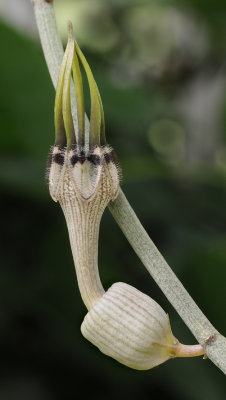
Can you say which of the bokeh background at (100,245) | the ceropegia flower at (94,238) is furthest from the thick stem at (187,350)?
the bokeh background at (100,245)

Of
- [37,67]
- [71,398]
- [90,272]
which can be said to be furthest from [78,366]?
[90,272]

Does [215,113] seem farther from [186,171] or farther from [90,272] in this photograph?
[90,272]

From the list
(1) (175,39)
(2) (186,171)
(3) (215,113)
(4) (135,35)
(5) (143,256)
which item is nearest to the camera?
(5) (143,256)

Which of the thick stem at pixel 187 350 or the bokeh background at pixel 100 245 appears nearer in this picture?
the thick stem at pixel 187 350

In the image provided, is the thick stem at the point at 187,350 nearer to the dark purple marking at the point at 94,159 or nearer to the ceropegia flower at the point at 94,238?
the ceropegia flower at the point at 94,238

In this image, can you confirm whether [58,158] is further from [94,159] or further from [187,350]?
[187,350]

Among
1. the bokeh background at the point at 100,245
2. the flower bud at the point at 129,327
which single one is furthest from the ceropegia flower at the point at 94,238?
the bokeh background at the point at 100,245

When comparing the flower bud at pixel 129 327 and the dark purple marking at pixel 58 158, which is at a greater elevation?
the dark purple marking at pixel 58 158
